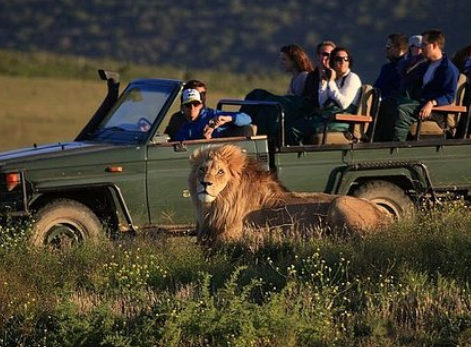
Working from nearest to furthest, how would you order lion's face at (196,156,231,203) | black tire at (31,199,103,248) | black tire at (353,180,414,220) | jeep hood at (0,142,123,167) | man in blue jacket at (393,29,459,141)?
1. lion's face at (196,156,231,203)
2. black tire at (31,199,103,248)
3. jeep hood at (0,142,123,167)
4. black tire at (353,180,414,220)
5. man in blue jacket at (393,29,459,141)

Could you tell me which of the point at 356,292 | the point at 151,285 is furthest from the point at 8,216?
the point at 356,292

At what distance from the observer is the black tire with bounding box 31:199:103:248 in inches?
452

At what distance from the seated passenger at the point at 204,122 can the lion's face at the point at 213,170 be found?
141 centimetres

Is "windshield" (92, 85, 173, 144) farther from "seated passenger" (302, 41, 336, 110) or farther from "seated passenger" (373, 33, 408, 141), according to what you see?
"seated passenger" (373, 33, 408, 141)

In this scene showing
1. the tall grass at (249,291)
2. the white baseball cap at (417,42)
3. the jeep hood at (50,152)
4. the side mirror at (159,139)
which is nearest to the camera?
the tall grass at (249,291)

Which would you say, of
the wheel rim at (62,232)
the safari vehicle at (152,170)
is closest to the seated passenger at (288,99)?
the safari vehicle at (152,170)

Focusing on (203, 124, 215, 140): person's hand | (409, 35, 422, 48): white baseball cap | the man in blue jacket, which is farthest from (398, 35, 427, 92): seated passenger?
(203, 124, 215, 140): person's hand

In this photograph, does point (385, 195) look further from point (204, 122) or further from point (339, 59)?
point (204, 122)

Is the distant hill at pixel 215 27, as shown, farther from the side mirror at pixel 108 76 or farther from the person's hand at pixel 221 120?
the person's hand at pixel 221 120

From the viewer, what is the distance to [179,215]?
475 inches

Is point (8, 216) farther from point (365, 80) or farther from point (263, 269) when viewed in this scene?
point (365, 80)

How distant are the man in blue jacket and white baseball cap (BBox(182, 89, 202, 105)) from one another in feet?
6.46

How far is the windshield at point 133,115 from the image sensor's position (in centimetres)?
1231

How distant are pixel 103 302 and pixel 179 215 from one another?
383 cm
